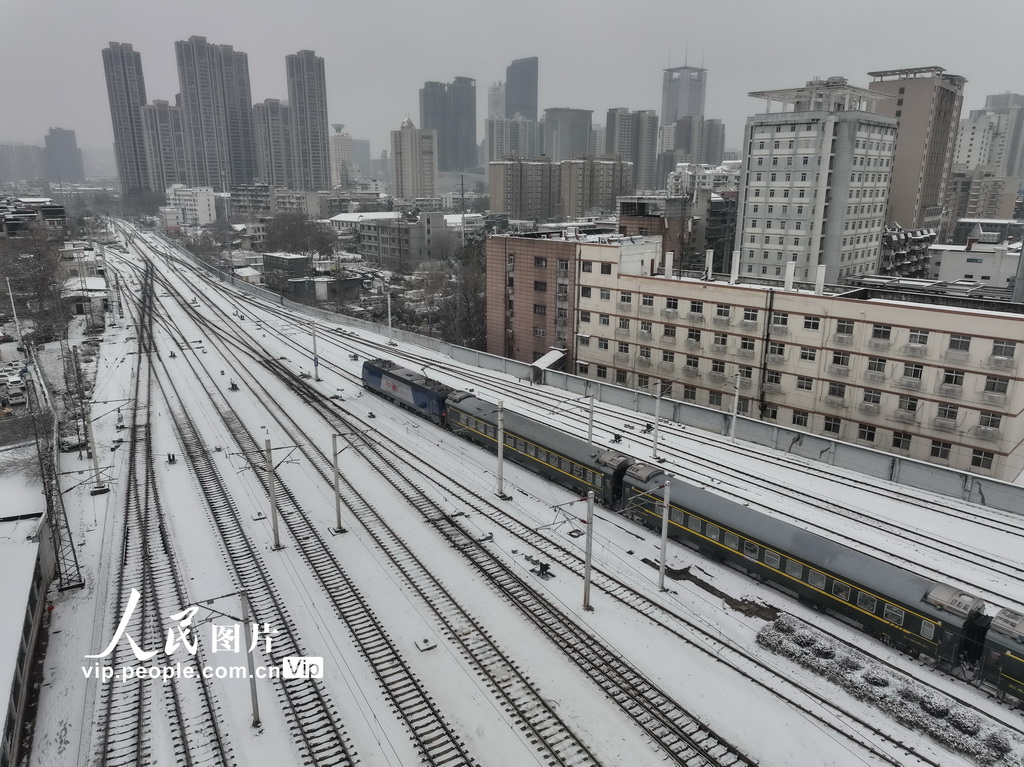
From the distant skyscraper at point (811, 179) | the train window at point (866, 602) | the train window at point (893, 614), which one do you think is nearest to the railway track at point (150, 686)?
the train window at point (866, 602)

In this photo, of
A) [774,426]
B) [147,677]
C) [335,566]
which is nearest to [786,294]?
[774,426]

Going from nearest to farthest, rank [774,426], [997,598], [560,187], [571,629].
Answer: [571,629] < [997,598] < [774,426] < [560,187]

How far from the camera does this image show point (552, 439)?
33.0 metres

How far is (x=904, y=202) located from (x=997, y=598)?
104 metres

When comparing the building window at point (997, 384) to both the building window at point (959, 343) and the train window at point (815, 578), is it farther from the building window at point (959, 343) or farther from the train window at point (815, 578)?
the train window at point (815, 578)

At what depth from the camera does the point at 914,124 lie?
106 meters

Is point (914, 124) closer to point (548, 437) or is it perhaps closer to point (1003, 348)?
point (1003, 348)

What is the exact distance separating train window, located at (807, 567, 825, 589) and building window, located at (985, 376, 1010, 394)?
19991 mm

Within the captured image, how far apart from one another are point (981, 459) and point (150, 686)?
3997 centimetres

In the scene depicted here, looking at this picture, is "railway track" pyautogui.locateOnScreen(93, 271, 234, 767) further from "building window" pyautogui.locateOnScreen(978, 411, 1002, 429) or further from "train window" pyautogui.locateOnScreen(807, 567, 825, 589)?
"building window" pyautogui.locateOnScreen(978, 411, 1002, 429)

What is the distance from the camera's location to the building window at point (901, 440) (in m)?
37.0

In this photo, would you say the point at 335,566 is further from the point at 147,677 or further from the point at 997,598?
the point at 997,598

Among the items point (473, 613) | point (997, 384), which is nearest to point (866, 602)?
point (473, 613)

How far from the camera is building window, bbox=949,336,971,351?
112 feet
